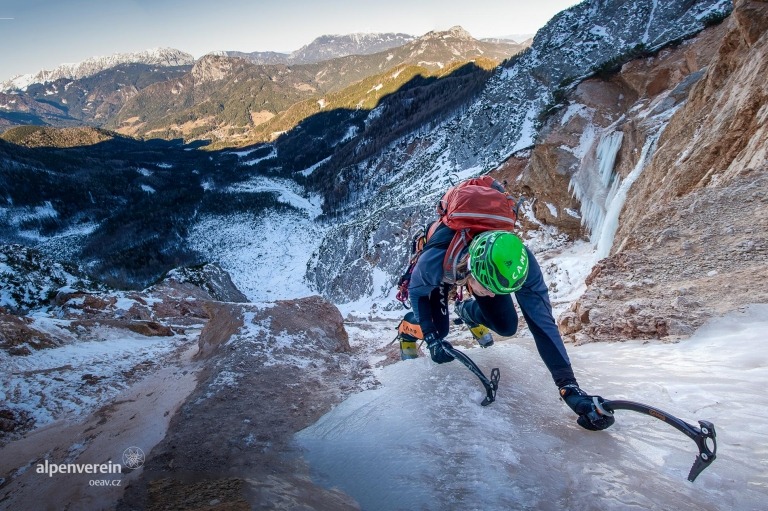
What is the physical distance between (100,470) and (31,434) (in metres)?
2.03

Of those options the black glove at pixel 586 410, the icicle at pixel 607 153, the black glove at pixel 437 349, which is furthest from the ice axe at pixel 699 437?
the icicle at pixel 607 153

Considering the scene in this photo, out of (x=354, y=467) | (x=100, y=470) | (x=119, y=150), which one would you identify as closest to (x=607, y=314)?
(x=354, y=467)

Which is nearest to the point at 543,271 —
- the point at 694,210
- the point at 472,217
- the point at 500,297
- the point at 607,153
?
the point at 607,153

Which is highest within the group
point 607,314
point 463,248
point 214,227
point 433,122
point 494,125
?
point 433,122

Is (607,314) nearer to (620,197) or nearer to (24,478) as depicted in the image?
(24,478)

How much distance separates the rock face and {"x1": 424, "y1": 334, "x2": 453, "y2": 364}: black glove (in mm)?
2336

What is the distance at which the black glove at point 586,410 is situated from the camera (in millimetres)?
2650

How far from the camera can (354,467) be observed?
9.12 feet

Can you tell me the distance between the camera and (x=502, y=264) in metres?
2.78

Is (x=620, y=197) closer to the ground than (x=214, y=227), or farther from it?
farther from it

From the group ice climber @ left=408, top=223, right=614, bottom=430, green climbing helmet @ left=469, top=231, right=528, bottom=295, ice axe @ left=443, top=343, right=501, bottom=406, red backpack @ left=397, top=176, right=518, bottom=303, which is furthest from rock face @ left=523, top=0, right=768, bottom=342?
green climbing helmet @ left=469, top=231, right=528, bottom=295

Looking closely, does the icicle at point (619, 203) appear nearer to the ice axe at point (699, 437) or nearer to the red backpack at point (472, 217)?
the red backpack at point (472, 217)

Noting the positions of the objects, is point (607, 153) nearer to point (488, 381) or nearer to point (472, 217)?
point (472, 217)

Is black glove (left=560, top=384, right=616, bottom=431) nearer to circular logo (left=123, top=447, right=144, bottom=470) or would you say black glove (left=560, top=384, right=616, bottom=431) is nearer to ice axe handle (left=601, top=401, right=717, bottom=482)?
ice axe handle (left=601, top=401, right=717, bottom=482)
